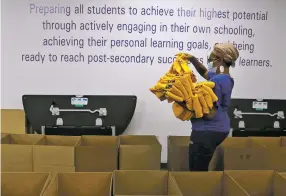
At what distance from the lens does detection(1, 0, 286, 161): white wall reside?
3.55m

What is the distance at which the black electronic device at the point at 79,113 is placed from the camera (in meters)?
3.45

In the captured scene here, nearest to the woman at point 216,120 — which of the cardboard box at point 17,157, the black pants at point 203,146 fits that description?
the black pants at point 203,146

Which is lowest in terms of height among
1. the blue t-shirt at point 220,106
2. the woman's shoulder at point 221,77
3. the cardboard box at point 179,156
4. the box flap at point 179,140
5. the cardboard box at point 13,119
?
the cardboard box at point 179,156

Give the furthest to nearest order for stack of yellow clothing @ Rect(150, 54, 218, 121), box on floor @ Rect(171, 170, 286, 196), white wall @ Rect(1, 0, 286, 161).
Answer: white wall @ Rect(1, 0, 286, 161) → stack of yellow clothing @ Rect(150, 54, 218, 121) → box on floor @ Rect(171, 170, 286, 196)

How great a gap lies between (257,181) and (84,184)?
912mm

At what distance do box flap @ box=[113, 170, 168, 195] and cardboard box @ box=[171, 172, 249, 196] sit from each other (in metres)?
0.09

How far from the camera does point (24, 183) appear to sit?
5.78ft

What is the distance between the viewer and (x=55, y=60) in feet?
11.8

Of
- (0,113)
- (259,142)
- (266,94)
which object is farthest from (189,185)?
(0,113)

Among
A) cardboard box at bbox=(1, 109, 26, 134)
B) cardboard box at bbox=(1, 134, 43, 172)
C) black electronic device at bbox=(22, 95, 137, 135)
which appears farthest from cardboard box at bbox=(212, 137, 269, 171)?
cardboard box at bbox=(1, 109, 26, 134)

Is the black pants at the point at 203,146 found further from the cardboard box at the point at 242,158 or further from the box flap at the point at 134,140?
the box flap at the point at 134,140

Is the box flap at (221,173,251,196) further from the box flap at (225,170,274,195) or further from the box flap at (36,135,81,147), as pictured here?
the box flap at (36,135,81,147)

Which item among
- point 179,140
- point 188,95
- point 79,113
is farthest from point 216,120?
point 79,113

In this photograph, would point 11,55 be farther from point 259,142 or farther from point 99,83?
point 259,142
